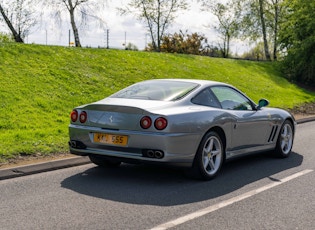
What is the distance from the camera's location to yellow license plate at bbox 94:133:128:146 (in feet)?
20.1

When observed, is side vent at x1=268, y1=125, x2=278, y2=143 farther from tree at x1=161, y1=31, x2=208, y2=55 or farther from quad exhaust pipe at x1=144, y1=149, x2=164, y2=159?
tree at x1=161, y1=31, x2=208, y2=55

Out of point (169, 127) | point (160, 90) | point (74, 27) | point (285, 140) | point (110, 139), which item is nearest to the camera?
point (169, 127)

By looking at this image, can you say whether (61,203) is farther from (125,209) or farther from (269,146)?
(269,146)

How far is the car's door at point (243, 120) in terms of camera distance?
23.3 ft

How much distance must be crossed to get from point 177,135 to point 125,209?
52.2 inches

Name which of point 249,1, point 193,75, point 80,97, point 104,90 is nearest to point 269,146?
point 80,97

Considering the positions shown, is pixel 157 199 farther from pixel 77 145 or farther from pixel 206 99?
pixel 206 99

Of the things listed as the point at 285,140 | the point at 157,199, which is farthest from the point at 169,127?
the point at 285,140

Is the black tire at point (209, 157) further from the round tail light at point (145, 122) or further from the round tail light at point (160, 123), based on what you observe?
the round tail light at point (145, 122)

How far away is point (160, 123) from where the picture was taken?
235 inches

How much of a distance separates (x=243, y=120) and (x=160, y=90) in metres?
1.39

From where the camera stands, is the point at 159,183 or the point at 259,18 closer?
the point at 159,183

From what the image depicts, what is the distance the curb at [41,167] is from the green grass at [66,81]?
22.2 inches

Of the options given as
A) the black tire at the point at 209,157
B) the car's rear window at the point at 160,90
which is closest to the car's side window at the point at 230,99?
the car's rear window at the point at 160,90
